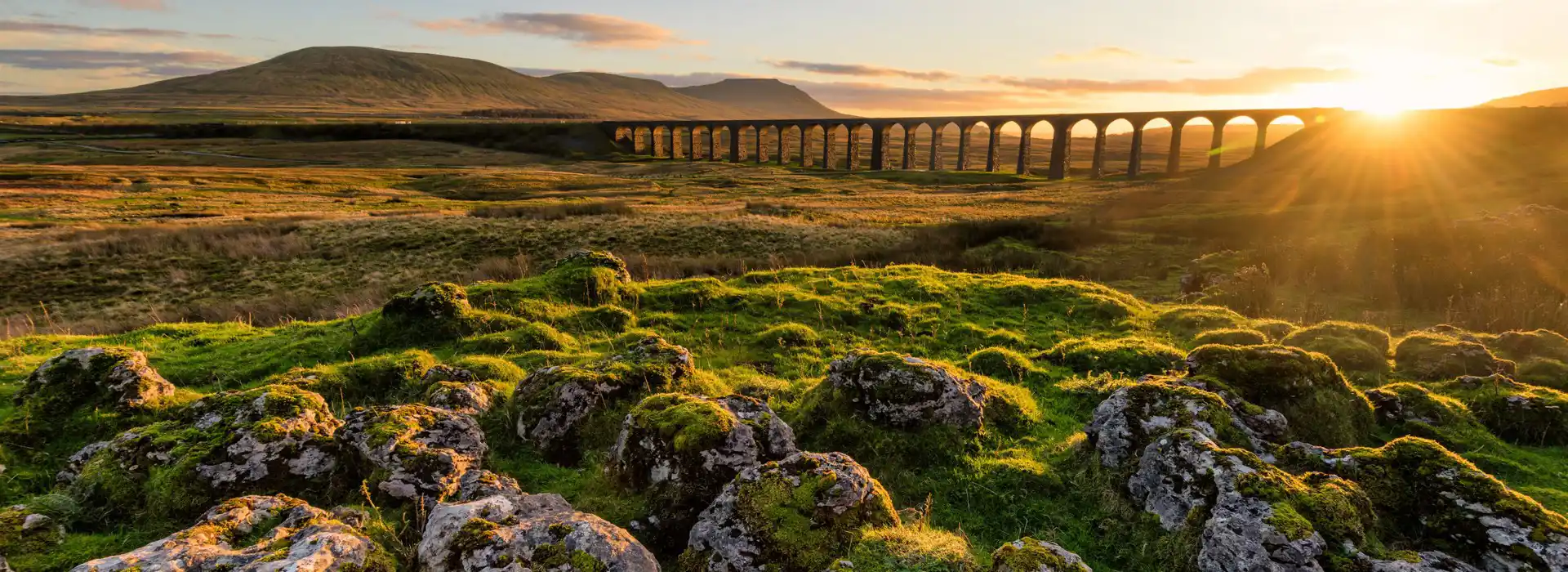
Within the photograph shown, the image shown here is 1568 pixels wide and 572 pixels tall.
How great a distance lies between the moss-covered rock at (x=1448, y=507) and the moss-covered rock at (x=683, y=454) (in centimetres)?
522

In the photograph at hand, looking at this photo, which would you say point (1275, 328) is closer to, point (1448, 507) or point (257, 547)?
point (1448, 507)

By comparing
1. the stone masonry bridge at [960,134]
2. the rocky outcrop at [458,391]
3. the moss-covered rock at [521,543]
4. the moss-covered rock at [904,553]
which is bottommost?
the rocky outcrop at [458,391]

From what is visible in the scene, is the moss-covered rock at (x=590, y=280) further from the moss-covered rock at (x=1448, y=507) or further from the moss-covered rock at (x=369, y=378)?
the moss-covered rock at (x=1448, y=507)

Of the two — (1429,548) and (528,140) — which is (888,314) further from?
(528,140)

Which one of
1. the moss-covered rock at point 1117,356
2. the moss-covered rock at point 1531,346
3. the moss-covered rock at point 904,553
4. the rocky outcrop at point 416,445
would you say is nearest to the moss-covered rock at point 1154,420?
the moss-covered rock at point 904,553

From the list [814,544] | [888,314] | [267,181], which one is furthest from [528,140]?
[814,544]

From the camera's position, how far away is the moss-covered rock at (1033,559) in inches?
181

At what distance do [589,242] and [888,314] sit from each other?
19179 mm

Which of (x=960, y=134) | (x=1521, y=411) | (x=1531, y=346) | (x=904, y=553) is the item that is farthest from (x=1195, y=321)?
(x=960, y=134)

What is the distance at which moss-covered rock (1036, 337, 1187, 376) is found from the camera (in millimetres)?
11875

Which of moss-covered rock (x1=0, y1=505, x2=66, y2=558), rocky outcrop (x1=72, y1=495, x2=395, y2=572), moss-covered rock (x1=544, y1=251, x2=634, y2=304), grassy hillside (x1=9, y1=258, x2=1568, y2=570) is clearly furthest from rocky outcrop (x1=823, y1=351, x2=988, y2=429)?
moss-covered rock (x1=544, y1=251, x2=634, y2=304)

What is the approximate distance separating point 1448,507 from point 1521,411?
495 centimetres

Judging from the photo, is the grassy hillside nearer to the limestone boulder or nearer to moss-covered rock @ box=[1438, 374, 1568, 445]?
moss-covered rock @ box=[1438, 374, 1568, 445]

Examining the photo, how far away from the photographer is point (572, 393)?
834 cm
